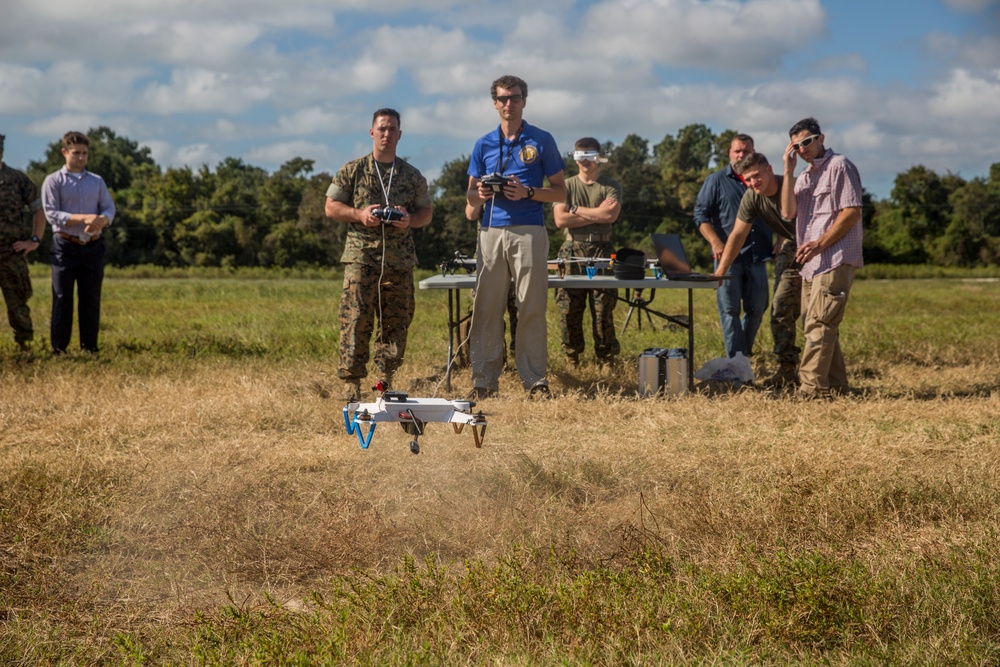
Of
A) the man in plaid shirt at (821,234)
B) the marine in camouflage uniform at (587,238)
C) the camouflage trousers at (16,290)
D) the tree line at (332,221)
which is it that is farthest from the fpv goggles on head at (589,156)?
the tree line at (332,221)

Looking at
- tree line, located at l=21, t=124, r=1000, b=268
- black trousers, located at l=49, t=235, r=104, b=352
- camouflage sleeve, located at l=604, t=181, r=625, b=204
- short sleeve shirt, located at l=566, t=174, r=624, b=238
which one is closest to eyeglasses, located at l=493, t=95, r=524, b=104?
short sleeve shirt, located at l=566, t=174, r=624, b=238

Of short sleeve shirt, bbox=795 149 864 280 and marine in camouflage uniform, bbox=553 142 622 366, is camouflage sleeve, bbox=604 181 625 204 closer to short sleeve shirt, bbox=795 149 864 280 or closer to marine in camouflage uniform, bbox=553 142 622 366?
marine in camouflage uniform, bbox=553 142 622 366

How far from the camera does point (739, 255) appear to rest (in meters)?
8.45

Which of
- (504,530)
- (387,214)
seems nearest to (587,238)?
(387,214)

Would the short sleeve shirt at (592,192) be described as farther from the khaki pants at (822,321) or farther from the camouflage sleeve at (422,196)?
the khaki pants at (822,321)

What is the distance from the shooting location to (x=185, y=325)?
1305 centimetres

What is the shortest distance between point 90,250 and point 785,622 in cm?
796

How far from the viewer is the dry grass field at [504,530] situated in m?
3.31

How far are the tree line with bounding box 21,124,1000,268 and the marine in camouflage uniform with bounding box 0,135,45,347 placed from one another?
3005cm

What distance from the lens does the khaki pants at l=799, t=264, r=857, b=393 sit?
23.6 ft

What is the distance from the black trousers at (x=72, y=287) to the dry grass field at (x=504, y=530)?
65.0 inches

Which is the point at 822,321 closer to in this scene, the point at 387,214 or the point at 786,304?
the point at 786,304

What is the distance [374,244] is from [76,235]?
3.57 metres

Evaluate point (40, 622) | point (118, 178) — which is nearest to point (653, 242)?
point (40, 622)
